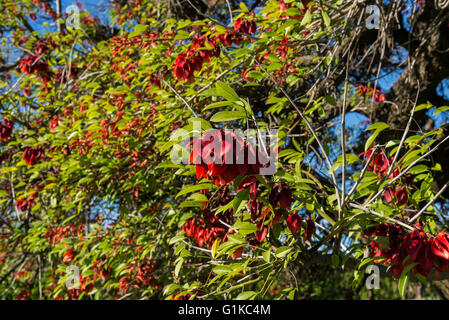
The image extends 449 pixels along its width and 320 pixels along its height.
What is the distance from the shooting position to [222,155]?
0.96 metres

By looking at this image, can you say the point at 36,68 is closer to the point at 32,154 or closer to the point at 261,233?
the point at 32,154

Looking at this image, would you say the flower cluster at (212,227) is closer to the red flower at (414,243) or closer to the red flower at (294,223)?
the red flower at (294,223)

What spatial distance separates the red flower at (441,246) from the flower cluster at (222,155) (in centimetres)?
66

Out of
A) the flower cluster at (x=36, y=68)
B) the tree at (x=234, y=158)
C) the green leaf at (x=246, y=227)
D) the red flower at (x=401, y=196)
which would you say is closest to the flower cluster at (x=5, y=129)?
the tree at (x=234, y=158)

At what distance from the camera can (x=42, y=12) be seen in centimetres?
614

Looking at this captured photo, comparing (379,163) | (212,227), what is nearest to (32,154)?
(212,227)

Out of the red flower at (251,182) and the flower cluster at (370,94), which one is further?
the flower cluster at (370,94)

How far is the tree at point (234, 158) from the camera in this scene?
1.23 metres

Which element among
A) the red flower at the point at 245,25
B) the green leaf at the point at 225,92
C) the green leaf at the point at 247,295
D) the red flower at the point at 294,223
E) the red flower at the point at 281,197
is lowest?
the green leaf at the point at 247,295

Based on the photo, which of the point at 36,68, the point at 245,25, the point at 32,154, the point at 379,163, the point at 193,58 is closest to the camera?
the point at 379,163

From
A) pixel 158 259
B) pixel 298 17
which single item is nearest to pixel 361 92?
pixel 298 17

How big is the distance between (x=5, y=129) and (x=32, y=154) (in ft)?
1.92

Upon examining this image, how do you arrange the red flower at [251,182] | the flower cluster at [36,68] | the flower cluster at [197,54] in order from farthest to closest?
the flower cluster at [36,68], the flower cluster at [197,54], the red flower at [251,182]
